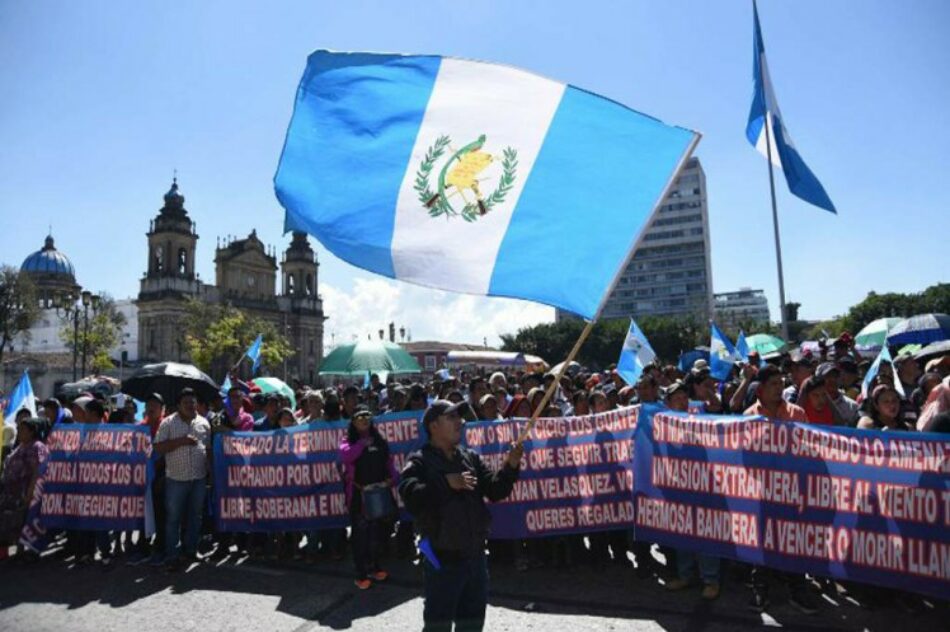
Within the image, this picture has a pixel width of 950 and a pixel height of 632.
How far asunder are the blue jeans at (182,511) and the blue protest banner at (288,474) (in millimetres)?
356

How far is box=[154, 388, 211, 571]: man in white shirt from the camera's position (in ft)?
22.5

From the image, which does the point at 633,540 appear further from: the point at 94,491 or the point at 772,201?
the point at 772,201

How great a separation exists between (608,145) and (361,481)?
3942 mm

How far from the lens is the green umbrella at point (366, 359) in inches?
575

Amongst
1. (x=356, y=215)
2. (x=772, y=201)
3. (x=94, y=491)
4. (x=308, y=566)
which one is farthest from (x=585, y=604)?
(x=772, y=201)

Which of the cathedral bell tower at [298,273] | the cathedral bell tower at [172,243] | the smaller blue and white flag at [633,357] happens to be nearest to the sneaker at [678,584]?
the smaller blue and white flag at [633,357]

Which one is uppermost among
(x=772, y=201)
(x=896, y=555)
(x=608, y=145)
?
(x=772, y=201)

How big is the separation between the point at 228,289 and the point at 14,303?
43.0 m

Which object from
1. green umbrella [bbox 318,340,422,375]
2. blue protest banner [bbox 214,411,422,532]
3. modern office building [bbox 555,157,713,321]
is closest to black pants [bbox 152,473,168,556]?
blue protest banner [bbox 214,411,422,532]

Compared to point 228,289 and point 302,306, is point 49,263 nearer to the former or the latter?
point 228,289

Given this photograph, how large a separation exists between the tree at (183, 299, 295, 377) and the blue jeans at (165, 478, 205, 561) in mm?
57192

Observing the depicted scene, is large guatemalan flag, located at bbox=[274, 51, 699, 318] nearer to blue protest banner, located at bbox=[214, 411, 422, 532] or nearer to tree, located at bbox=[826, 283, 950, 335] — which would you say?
blue protest banner, located at bbox=[214, 411, 422, 532]

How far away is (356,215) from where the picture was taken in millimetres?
4527

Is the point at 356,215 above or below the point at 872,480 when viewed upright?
above
